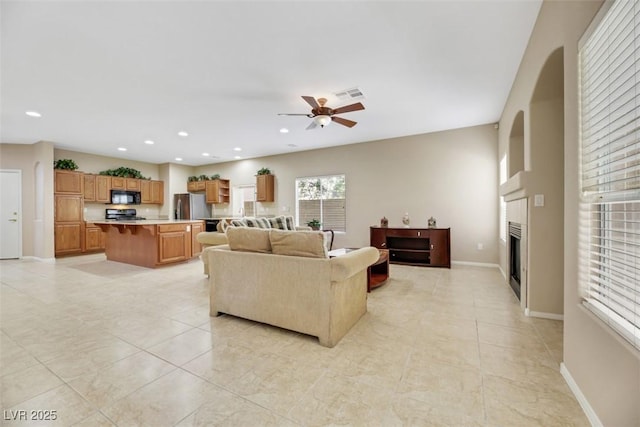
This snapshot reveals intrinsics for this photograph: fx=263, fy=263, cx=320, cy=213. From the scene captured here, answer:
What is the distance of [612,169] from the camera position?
1.30 m

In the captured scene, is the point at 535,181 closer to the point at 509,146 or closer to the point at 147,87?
the point at 509,146

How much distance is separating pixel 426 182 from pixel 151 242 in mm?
5865

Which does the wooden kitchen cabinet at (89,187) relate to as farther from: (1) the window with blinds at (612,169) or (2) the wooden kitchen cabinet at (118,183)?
(1) the window with blinds at (612,169)

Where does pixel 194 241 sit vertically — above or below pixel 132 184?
below

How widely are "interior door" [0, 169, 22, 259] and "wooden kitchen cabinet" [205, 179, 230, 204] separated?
424cm

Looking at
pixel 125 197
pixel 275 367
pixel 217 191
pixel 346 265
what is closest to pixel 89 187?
pixel 125 197

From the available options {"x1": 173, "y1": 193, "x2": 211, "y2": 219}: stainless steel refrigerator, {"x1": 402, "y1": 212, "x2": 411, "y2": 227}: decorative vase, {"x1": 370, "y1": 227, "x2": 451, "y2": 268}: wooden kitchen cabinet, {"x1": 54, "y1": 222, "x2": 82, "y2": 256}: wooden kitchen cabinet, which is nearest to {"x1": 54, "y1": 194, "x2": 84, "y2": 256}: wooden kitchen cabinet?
{"x1": 54, "y1": 222, "x2": 82, "y2": 256}: wooden kitchen cabinet

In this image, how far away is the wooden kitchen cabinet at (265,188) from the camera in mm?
7641

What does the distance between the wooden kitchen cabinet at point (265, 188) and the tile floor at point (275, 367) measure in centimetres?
460

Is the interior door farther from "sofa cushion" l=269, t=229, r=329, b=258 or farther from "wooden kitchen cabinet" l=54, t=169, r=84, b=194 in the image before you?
"sofa cushion" l=269, t=229, r=329, b=258

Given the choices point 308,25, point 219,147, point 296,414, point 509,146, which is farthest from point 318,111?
point 219,147

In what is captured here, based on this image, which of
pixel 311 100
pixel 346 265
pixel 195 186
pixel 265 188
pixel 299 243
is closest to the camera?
pixel 346 265

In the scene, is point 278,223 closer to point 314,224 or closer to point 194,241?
point 314,224

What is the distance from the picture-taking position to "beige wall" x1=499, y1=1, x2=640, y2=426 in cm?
114
